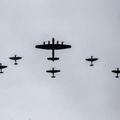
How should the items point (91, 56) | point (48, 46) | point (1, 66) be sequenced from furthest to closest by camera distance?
point (91, 56) < point (1, 66) < point (48, 46)

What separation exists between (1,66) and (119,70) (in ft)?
68.5

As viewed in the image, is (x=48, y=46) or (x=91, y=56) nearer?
(x=48, y=46)

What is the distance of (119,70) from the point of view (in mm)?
58250

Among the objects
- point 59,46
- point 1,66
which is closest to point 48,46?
point 59,46

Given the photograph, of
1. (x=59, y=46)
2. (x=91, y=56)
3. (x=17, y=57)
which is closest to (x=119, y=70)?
(x=91, y=56)

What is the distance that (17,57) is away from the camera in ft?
194

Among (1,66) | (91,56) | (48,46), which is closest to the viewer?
(48,46)

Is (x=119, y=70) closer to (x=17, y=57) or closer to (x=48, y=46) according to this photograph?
(x=17, y=57)

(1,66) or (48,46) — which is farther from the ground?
(48,46)

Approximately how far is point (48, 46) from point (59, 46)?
136 centimetres

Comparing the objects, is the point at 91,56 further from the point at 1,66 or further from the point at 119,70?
the point at 1,66

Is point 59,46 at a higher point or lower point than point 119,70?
higher

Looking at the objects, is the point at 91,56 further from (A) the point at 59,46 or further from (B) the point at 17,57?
(A) the point at 59,46

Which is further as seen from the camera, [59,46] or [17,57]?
[17,57]
